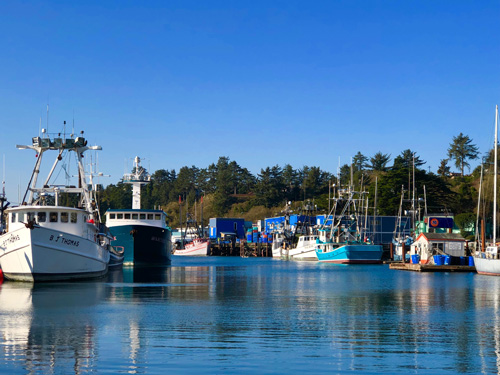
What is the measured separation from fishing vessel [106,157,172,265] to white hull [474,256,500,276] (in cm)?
3711

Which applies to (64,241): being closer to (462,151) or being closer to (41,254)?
(41,254)

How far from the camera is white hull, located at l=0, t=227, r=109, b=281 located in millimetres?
48906

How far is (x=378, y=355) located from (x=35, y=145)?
46.5m

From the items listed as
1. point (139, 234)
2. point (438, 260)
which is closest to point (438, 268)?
point (438, 260)

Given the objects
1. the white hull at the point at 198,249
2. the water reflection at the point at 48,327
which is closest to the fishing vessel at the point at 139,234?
the water reflection at the point at 48,327

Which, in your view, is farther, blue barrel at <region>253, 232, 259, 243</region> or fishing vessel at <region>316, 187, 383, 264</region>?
blue barrel at <region>253, 232, 259, 243</region>

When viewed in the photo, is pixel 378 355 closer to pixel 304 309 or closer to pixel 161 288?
pixel 304 309

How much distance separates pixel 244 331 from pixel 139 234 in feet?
186

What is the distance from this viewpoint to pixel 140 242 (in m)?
84.2

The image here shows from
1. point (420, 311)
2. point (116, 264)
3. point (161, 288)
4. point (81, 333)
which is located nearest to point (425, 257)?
point (116, 264)

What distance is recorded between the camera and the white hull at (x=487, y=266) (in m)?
68.6

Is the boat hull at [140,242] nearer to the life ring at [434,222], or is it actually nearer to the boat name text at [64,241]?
the boat name text at [64,241]

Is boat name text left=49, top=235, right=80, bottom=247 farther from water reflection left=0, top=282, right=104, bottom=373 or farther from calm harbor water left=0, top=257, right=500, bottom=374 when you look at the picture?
water reflection left=0, top=282, right=104, bottom=373

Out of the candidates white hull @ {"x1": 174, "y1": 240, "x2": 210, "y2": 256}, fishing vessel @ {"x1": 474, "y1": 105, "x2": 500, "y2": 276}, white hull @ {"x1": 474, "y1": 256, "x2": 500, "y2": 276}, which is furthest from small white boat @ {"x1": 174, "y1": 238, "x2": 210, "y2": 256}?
fishing vessel @ {"x1": 474, "y1": 105, "x2": 500, "y2": 276}
